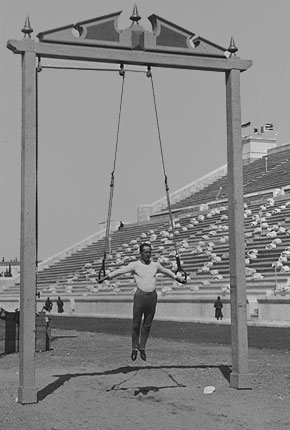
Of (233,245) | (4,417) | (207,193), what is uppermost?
(207,193)

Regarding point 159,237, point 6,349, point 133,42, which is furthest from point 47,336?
point 159,237

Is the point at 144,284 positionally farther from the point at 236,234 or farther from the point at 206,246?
the point at 206,246

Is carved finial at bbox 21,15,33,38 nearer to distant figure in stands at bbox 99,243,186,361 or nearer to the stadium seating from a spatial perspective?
Result: distant figure in stands at bbox 99,243,186,361

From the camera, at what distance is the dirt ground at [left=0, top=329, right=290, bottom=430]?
7258 millimetres

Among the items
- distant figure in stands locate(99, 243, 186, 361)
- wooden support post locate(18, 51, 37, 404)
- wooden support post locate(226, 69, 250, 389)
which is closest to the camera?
wooden support post locate(18, 51, 37, 404)

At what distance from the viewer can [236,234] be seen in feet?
31.7

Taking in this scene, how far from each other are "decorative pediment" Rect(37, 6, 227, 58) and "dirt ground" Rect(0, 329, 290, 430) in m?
4.13

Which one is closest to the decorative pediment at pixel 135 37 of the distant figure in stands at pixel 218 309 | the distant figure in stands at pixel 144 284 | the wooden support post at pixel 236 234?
the wooden support post at pixel 236 234

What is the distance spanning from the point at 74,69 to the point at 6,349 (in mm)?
7046

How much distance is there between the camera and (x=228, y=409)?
7883 millimetres

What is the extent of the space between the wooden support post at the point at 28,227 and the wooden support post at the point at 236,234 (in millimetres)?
2501

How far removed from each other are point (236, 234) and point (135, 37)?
2731 mm

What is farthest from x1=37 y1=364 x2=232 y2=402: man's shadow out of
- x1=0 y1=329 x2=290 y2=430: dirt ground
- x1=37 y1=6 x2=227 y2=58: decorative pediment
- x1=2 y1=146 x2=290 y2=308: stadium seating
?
x1=2 y1=146 x2=290 y2=308: stadium seating

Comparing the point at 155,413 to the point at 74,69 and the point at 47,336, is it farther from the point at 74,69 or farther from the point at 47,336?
the point at 47,336
